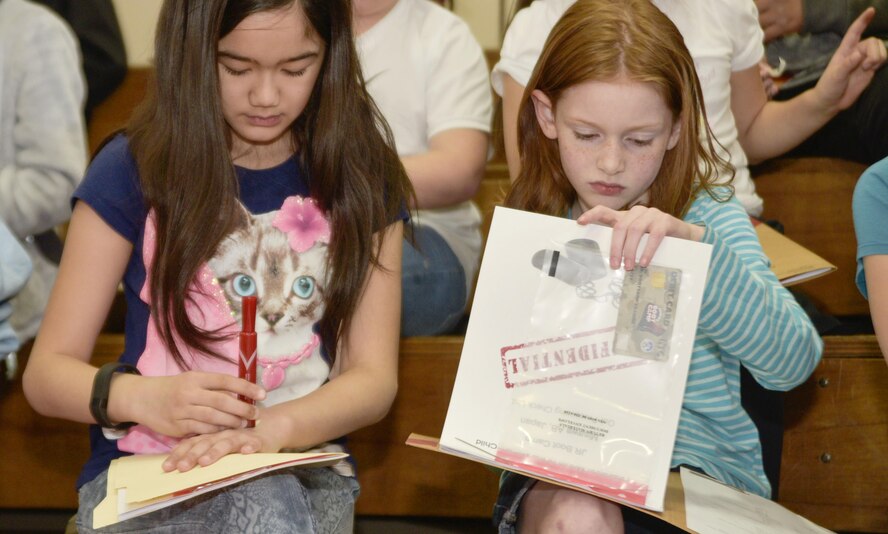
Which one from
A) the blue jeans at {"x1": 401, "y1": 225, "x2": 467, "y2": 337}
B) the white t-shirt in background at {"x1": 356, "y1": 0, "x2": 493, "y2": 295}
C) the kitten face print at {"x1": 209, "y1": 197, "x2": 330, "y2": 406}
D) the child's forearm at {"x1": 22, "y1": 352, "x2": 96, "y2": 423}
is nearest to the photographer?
the child's forearm at {"x1": 22, "y1": 352, "x2": 96, "y2": 423}

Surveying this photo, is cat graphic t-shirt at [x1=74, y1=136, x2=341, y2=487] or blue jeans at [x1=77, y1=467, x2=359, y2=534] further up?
cat graphic t-shirt at [x1=74, y1=136, x2=341, y2=487]

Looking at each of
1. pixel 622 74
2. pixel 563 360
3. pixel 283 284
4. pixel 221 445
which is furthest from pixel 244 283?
pixel 622 74

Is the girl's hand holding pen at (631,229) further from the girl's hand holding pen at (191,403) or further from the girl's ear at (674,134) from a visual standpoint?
the girl's hand holding pen at (191,403)

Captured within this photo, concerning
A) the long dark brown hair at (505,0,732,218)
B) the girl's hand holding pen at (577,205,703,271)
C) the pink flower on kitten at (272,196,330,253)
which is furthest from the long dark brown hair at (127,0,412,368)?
the girl's hand holding pen at (577,205,703,271)

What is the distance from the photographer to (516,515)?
1.35m

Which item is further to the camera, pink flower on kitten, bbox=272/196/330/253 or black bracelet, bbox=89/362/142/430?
pink flower on kitten, bbox=272/196/330/253

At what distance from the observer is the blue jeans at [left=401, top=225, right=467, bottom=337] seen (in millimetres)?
1914

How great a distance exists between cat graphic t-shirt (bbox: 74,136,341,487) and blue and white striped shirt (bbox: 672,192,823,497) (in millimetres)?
489

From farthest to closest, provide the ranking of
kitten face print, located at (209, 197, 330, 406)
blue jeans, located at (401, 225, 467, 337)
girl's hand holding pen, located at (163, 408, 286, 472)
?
blue jeans, located at (401, 225, 467, 337) < kitten face print, located at (209, 197, 330, 406) < girl's hand holding pen, located at (163, 408, 286, 472)

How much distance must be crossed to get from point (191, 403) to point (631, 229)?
52 centimetres

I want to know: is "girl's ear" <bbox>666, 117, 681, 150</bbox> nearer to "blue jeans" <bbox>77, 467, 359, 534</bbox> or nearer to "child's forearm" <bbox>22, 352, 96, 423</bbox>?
"blue jeans" <bbox>77, 467, 359, 534</bbox>

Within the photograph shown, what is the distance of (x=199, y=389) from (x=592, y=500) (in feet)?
1.49

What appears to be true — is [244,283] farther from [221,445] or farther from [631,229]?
[631,229]

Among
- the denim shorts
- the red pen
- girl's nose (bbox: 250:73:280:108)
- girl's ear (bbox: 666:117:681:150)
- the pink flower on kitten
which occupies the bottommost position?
the denim shorts
